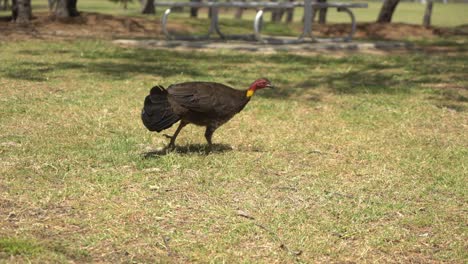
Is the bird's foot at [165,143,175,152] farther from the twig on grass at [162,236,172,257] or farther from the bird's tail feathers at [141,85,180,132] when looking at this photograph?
the twig on grass at [162,236,172,257]

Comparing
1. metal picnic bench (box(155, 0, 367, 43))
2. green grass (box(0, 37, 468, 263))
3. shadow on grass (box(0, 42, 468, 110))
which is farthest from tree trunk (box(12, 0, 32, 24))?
green grass (box(0, 37, 468, 263))

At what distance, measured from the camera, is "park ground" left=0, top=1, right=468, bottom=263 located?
179 inches

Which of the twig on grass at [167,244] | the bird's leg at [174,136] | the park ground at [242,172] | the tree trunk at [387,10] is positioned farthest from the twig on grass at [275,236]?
the tree trunk at [387,10]

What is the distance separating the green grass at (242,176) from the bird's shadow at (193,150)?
0.03 m

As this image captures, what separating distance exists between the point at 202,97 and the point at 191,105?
16cm

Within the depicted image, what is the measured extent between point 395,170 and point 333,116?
2.56 metres

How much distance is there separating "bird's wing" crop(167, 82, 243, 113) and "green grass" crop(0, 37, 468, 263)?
523 mm

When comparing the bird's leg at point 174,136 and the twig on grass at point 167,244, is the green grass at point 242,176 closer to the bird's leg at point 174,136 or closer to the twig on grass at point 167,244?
the twig on grass at point 167,244

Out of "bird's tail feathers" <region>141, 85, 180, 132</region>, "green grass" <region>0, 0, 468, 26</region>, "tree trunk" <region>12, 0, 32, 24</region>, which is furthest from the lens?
"green grass" <region>0, 0, 468, 26</region>

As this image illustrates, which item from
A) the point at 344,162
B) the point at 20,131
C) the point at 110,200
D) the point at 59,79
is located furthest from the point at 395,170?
the point at 59,79

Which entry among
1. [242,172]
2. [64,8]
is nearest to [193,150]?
[242,172]

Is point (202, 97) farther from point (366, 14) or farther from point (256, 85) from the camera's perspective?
point (366, 14)

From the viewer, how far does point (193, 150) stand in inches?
276

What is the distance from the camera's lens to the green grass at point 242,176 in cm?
455
